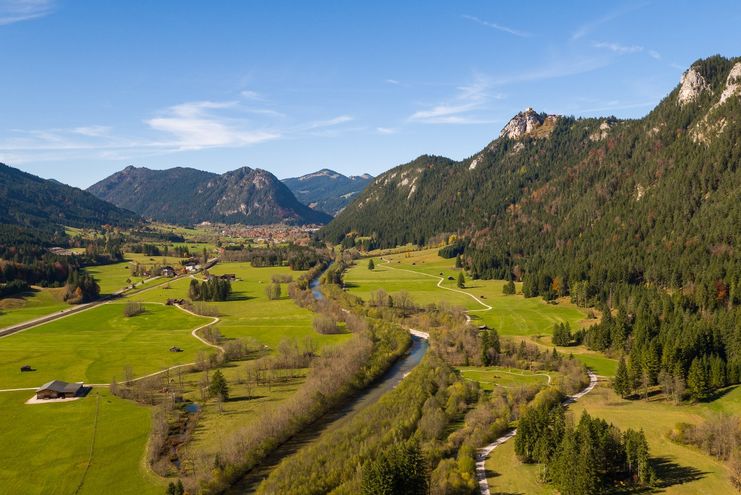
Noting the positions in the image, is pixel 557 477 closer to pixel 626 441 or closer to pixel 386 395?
pixel 626 441

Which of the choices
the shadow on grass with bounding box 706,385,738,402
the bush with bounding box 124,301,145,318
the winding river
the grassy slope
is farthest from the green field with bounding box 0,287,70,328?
the shadow on grass with bounding box 706,385,738,402

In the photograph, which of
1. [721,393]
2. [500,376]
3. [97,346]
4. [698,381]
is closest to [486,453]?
[500,376]

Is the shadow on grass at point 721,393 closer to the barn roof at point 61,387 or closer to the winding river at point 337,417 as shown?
the winding river at point 337,417

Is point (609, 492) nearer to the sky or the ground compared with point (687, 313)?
nearer to the ground

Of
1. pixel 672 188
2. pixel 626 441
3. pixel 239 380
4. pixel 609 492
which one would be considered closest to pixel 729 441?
pixel 626 441

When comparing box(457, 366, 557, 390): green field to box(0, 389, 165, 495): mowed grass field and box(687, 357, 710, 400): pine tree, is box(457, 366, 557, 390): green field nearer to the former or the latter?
box(687, 357, 710, 400): pine tree
